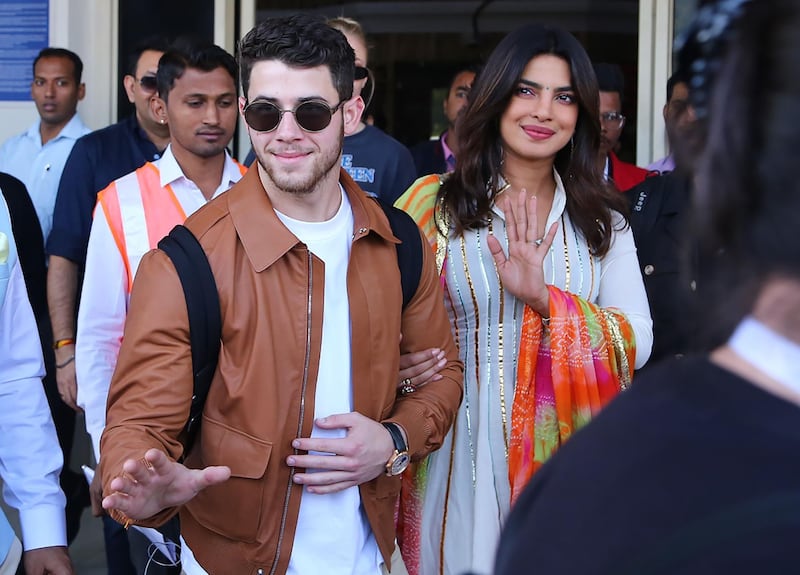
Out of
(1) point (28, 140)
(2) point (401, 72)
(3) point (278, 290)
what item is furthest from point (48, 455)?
(2) point (401, 72)

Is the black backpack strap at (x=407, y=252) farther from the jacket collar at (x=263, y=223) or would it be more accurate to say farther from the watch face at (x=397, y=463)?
the watch face at (x=397, y=463)

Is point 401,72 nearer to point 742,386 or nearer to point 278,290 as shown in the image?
point 278,290

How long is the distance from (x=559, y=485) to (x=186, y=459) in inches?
53.0

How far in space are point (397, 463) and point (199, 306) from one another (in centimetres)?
51

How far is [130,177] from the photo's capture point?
312cm

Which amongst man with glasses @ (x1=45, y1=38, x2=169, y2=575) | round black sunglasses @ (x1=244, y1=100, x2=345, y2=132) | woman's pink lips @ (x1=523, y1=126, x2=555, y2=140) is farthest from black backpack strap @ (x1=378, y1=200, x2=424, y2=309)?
man with glasses @ (x1=45, y1=38, x2=169, y2=575)

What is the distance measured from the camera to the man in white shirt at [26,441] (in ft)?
7.43

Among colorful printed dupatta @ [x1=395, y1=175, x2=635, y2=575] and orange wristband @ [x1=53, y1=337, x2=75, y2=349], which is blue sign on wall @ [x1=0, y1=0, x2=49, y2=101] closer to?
orange wristband @ [x1=53, y1=337, x2=75, y2=349]

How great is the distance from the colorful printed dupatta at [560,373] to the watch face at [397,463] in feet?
1.64

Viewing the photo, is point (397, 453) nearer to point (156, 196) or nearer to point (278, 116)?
point (278, 116)

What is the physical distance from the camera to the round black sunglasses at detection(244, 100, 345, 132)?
2.27 m

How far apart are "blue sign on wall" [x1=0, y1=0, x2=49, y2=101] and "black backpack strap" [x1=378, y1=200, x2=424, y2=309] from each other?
11.2ft

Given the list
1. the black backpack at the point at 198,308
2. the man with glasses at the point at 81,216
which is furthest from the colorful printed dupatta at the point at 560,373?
the man with glasses at the point at 81,216

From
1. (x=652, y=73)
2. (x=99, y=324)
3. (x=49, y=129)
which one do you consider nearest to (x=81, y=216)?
(x=99, y=324)
